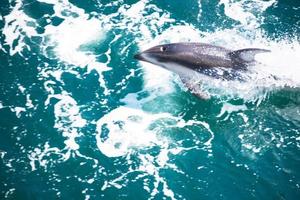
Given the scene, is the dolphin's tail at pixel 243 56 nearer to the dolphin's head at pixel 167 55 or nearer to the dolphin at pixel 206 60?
the dolphin at pixel 206 60

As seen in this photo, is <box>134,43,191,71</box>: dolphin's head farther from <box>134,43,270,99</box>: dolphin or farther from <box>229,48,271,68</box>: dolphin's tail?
<box>229,48,271,68</box>: dolphin's tail

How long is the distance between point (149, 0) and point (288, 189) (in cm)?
1031

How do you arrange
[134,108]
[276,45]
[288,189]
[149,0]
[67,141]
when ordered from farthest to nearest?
[149,0] → [276,45] → [134,108] → [67,141] → [288,189]

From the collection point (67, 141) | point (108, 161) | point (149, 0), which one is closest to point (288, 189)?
point (108, 161)

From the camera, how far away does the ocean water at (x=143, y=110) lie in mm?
10898

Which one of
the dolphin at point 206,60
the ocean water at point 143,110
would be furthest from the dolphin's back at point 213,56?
the ocean water at point 143,110

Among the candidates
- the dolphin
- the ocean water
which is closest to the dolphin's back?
the dolphin

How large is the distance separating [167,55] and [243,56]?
2480mm

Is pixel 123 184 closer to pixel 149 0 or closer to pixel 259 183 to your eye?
pixel 259 183

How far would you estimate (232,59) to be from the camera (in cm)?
1148

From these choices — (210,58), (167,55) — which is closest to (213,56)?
(210,58)

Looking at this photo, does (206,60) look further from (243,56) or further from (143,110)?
(143,110)

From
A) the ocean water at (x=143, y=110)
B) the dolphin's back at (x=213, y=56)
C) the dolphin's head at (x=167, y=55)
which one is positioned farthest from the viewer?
the dolphin's head at (x=167, y=55)

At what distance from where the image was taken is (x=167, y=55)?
39.1 ft
